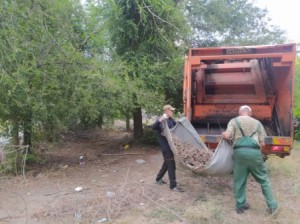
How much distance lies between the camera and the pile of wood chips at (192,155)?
538 cm

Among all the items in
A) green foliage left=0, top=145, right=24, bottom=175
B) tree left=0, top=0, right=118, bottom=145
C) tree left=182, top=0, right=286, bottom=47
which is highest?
tree left=182, top=0, right=286, bottom=47

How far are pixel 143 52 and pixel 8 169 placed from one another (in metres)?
4.33

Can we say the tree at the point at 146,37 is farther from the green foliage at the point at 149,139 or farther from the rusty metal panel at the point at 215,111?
the rusty metal panel at the point at 215,111

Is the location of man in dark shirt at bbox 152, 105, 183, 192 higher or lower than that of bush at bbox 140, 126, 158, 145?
higher

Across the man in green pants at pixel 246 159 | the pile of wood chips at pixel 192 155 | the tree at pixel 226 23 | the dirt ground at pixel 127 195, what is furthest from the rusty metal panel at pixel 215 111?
the tree at pixel 226 23

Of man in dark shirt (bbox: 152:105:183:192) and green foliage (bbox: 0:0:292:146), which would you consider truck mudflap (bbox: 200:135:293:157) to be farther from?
green foliage (bbox: 0:0:292:146)

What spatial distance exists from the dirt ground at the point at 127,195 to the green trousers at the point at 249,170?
216 millimetres

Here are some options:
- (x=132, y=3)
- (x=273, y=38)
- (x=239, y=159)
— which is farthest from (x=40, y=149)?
(x=273, y=38)

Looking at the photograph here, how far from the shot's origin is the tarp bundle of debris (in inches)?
203

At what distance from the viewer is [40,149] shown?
9.08 m

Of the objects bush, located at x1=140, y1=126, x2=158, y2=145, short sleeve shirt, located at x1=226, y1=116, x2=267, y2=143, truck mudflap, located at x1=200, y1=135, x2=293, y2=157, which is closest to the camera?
short sleeve shirt, located at x1=226, y1=116, x2=267, y2=143

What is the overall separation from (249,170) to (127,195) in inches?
75.3

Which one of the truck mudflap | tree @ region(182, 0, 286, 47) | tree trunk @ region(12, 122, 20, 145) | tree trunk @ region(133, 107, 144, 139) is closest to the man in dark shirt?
the truck mudflap

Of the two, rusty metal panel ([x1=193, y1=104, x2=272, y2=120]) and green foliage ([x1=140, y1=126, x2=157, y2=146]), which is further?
green foliage ([x1=140, y1=126, x2=157, y2=146])
